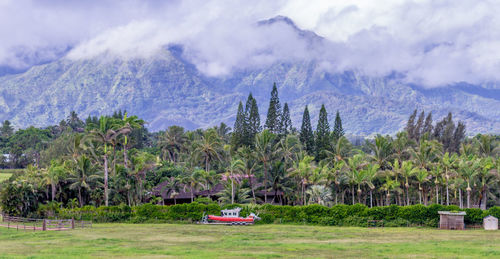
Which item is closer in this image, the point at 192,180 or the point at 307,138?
the point at 192,180

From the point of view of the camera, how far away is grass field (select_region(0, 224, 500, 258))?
29703 mm

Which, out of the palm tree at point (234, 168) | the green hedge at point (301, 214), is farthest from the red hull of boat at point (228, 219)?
the palm tree at point (234, 168)

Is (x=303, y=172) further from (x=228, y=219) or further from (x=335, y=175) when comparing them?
(x=228, y=219)

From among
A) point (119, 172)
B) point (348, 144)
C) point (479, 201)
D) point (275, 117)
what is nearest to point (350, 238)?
point (479, 201)

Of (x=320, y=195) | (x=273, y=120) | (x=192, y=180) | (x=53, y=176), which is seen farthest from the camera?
(x=273, y=120)

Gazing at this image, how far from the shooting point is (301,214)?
172 feet

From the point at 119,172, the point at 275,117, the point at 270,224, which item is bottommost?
the point at 270,224

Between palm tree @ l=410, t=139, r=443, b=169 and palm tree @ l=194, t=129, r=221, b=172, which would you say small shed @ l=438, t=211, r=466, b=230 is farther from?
palm tree @ l=194, t=129, r=221, b=172

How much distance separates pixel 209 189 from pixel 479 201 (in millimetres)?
34479

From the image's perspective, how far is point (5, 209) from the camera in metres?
57.5

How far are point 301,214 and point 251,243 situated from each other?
1796 centimetres

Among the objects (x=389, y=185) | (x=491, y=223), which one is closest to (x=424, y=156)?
(x=389, y=185)

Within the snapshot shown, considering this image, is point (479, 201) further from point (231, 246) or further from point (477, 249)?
point (231, 246)

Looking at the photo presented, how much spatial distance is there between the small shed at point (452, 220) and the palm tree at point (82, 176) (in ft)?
130
